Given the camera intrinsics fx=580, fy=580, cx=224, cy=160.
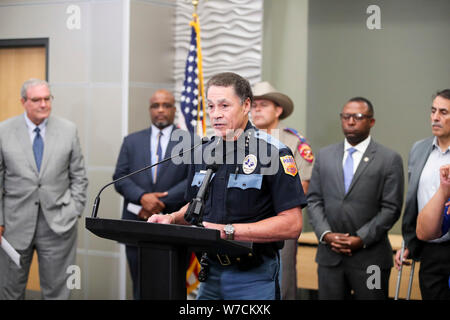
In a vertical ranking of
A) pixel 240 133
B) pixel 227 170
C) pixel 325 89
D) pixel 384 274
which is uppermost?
pixel 325 89

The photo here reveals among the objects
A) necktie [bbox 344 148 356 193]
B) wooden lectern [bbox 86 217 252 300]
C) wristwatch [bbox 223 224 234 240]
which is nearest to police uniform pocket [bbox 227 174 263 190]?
wristwatch [bbox 223 224 234 240]

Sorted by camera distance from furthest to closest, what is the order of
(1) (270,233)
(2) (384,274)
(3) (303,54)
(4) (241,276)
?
(3) (303,54) → (2) (384,274) → (4) (241,276) → (1) (270,233)

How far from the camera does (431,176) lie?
3242 mm

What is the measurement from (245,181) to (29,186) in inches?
86.3

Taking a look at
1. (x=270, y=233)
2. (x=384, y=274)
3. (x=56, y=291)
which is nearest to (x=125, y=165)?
(x=56, y=291)

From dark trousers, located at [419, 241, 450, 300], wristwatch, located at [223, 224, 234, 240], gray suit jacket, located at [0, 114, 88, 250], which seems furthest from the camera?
gray suit jacket, located at [0, 114, 88, 250]

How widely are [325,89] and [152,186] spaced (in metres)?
1.96

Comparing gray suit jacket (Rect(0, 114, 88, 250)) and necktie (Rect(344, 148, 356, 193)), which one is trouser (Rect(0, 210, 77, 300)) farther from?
necktie (Rect(344, 148, 356, 193))

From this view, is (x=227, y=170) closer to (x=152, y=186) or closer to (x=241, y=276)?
(x=241, y=276)

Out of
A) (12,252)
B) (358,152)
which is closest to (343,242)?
(358,152)

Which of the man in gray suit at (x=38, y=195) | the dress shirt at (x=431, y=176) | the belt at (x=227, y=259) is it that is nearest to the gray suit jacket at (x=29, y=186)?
the man in gray suit at (x=38, y=195)

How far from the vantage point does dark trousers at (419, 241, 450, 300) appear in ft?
10.4

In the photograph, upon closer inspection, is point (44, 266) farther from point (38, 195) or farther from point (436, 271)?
point (436, 271)

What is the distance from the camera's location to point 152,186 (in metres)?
4.28
